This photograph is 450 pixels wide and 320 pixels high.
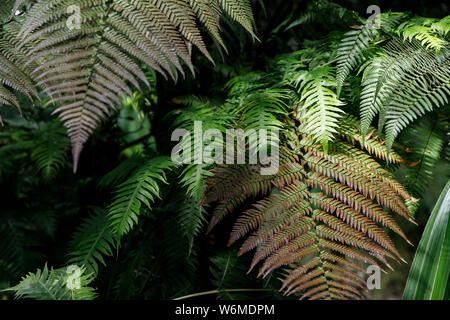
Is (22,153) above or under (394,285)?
above

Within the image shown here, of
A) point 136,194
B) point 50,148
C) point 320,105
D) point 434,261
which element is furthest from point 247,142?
point 50,148

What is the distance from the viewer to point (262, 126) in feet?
2.81

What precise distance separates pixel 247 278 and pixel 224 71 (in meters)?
0.70

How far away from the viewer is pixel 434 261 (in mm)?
740

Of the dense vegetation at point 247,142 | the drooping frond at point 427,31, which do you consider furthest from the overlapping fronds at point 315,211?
the drooping frond at point 427,31

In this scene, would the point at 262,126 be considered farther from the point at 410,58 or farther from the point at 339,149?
the point at 410,58

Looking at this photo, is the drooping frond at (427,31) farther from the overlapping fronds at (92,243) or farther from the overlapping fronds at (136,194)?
the overlapping fronds at (92,243)

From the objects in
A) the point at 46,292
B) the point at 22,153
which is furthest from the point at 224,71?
the point at 22,153

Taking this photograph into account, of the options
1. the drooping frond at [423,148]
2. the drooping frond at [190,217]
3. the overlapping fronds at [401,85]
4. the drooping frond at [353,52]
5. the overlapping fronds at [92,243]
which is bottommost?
the overlapping fronds at [92,243]

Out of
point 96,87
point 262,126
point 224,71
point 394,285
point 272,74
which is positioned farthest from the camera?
point 394,285

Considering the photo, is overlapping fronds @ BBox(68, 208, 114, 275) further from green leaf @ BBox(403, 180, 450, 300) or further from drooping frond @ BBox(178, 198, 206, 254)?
green leaf @ BBox(403, 180, 450, 300)

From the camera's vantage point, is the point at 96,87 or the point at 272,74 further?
the point at 272,74

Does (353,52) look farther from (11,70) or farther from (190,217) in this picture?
(11,70)

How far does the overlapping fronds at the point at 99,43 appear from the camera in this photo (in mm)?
639
